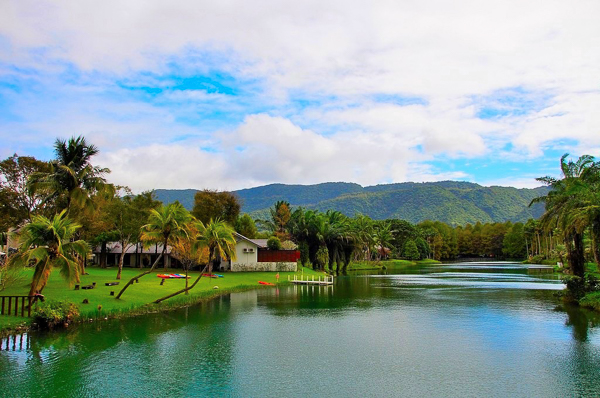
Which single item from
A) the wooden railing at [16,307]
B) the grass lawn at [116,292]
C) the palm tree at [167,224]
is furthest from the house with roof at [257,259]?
the wooden railing at [16,307]

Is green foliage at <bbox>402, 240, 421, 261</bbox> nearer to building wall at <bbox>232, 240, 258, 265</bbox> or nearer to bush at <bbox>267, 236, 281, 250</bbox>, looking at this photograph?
bush at <bbox>267, 236, 281, 250</bbox>

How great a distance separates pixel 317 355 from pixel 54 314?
1548 centimetres

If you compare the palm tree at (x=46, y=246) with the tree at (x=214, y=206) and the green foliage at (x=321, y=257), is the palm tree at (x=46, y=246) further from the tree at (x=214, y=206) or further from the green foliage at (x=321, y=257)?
the green foliage at (x=321, y=257)

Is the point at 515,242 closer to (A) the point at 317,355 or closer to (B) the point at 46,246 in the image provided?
(A) the point at 317,355

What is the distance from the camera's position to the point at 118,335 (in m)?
26.2

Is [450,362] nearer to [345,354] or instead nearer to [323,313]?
[345,354]

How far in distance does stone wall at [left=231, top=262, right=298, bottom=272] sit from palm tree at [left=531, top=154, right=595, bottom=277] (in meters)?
38.5

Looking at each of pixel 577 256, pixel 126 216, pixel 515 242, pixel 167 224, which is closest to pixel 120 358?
pixel 167 224

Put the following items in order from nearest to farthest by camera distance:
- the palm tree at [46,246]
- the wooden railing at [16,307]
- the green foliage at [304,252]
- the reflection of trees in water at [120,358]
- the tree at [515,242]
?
the reflection of trees in water at [120,358]
the wooden railing at [16,307]
the palm tree at [46,246]
the green foliage at [304,252]
the tree at [515,242]

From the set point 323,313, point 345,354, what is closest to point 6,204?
point 323,313

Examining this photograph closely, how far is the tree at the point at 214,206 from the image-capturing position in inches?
3078

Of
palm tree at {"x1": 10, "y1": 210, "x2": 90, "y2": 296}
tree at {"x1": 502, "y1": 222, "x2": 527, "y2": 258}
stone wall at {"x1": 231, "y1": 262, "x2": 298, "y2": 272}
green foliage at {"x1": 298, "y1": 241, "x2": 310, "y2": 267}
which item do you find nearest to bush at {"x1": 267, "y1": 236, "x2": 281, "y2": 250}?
stone wall at {"x1": 231, "y1": 262, "x2": 298, "y2": 272}

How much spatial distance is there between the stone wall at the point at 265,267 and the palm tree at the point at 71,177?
32961mm

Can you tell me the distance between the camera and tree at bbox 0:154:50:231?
41.0 meters
